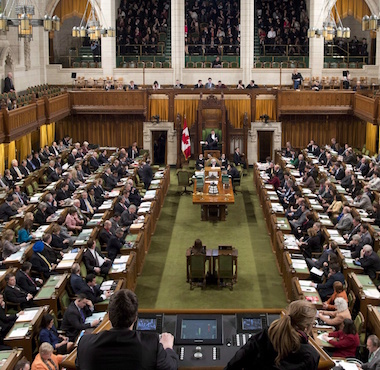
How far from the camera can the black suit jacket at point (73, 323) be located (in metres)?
9.75

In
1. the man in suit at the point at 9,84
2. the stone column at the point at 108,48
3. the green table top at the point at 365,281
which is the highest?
the stone column at the point at 108,48

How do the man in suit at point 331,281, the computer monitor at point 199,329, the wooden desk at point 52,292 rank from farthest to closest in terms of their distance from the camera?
the man in suit at point 331,281, the wooden desk at point 52,292, the computer monitor at point 199,329

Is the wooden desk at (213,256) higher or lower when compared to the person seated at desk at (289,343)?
lower

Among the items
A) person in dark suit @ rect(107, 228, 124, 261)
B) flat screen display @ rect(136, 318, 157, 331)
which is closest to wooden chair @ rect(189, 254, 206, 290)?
person in dark suit @ rect(107, 228, 124, 261)

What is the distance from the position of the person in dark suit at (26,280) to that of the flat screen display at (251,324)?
6232 millimetres

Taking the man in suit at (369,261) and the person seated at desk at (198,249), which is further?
the person seated at desk at (198,249)

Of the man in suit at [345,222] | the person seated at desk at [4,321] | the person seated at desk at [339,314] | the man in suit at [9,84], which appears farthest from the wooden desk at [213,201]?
the man in suit at [9,84]

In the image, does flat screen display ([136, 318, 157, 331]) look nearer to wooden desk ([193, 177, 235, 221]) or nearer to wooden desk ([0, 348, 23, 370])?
wooden desk ([0, 348, 23, 370])

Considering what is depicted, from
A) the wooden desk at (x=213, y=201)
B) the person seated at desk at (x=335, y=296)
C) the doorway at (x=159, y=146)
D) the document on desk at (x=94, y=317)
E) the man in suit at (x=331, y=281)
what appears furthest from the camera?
the doorway at (x=159, y=146)

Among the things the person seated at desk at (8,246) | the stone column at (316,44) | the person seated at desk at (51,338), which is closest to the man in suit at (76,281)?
the person seated at desk at (51,338)

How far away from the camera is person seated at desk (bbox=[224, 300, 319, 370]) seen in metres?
4.09

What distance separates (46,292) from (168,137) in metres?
16.6

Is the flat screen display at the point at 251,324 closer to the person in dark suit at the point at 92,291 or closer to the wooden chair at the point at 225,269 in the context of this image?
the person in dark suit at the point at 92,291

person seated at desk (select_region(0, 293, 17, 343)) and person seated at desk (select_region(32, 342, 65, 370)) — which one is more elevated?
person seated at desk (select_region(32, 342, 65, 370))
